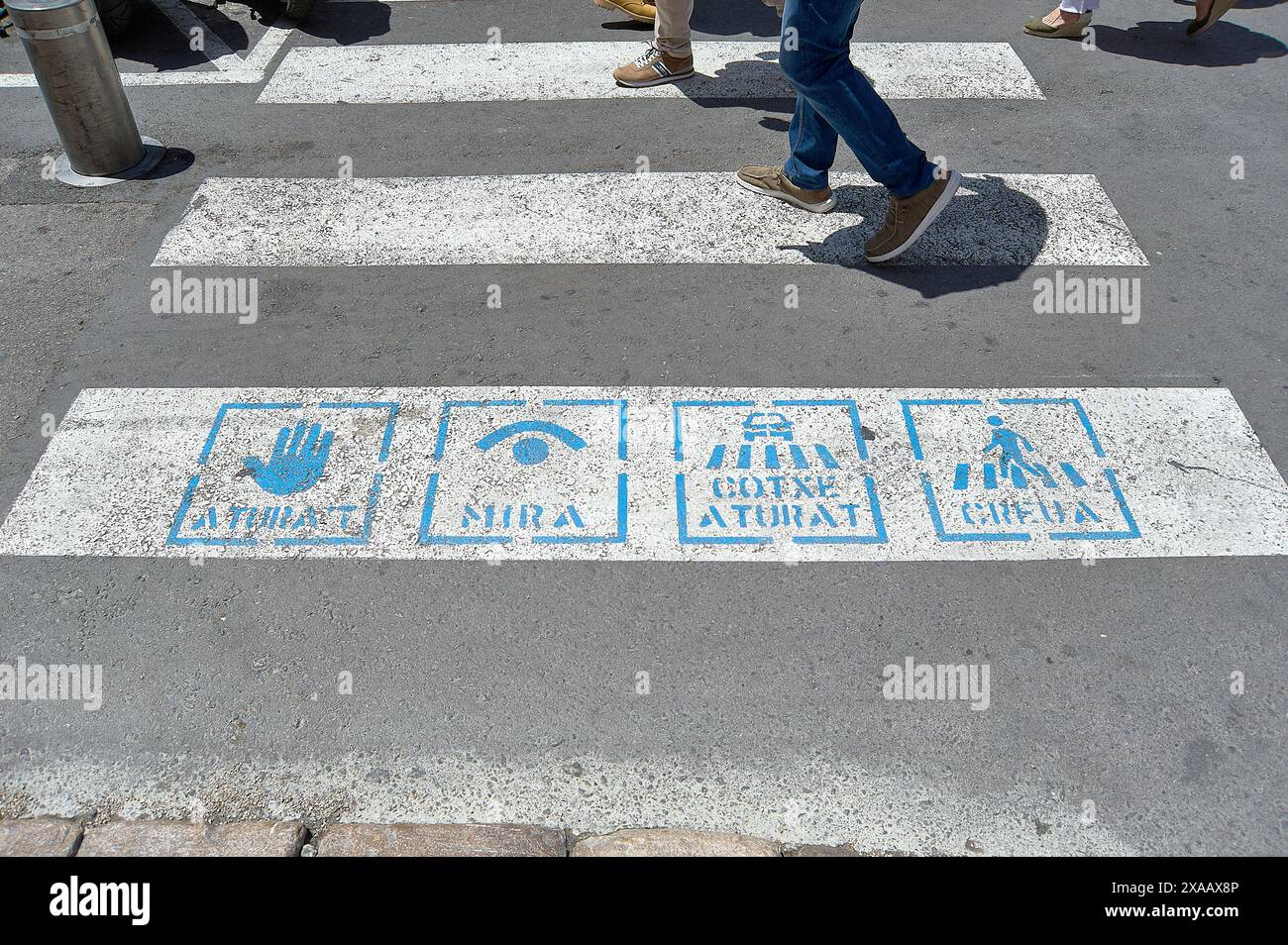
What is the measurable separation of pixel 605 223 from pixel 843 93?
154cm

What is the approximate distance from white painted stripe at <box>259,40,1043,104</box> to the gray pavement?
75.8 inches

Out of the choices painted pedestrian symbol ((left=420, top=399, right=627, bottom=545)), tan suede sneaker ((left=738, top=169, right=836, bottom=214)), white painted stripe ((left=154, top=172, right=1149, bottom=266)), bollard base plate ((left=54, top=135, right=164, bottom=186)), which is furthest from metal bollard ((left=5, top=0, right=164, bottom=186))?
tan suede sneaker ((left=738, top=169, right=836, bottom=214))

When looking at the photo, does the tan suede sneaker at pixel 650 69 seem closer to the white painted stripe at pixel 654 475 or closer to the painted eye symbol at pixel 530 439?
the white painted stripe at pixel 654 475

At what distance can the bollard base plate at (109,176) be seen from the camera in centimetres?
627

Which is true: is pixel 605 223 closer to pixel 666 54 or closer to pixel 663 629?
pixel 666 54

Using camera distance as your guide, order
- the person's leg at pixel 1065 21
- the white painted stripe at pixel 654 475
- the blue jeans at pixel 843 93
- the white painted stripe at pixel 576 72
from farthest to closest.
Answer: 1. the person's leg at pixel 1065 21
2. the white painted stripe at pixel 576 72
3. the blue jeans at pixel 843 93
4. the white painted stripe at pixel 654 475

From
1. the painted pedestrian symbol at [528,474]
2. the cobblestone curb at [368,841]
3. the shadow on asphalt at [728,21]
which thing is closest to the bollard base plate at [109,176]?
the painted pedestrian symbol at [528,474]

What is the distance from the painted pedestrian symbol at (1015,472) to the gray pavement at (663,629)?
0.20m

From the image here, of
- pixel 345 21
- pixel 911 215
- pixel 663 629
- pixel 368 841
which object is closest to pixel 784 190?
pixel 911 215

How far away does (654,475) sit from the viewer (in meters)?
4.27

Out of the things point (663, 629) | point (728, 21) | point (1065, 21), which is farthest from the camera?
point (728, 21)

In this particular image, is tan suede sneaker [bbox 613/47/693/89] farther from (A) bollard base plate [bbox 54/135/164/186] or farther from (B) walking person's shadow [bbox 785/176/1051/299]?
(A) bollard base plate [bbox 54/135/164/186]

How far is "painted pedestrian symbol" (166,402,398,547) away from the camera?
4.07m

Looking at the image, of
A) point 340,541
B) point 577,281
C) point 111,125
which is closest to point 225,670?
point 340,541
